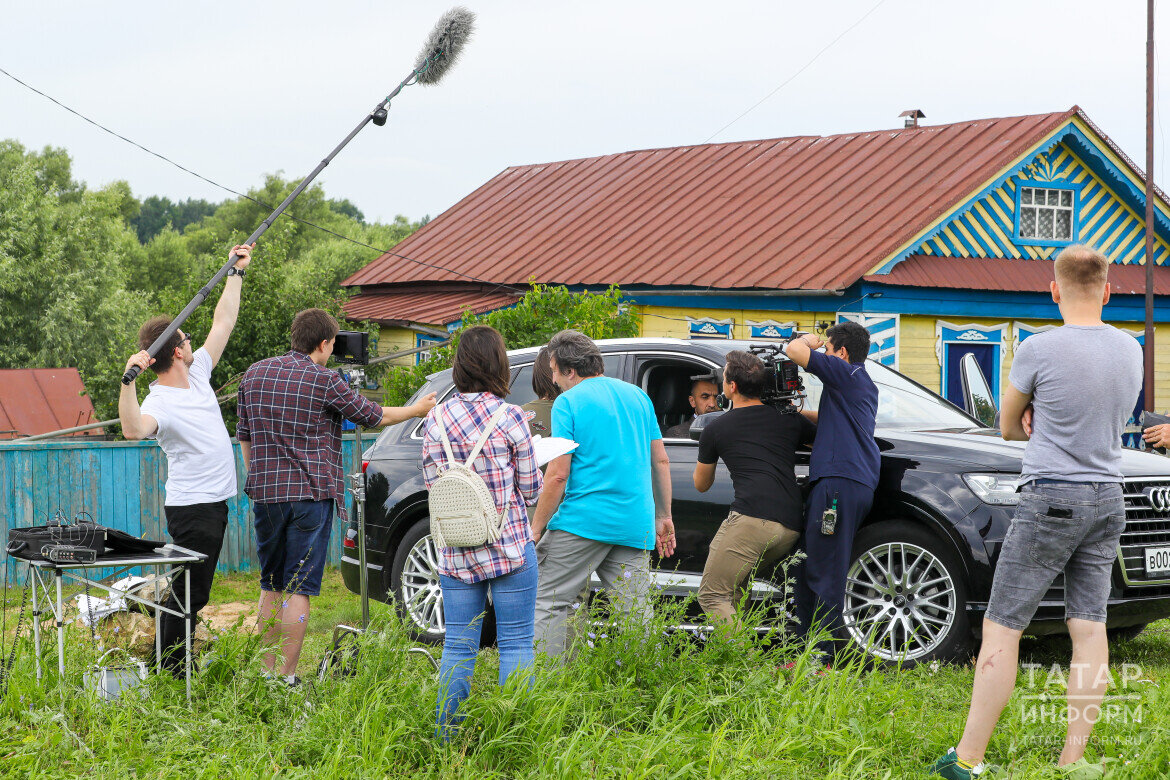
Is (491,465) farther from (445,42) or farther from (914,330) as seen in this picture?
(914,330)

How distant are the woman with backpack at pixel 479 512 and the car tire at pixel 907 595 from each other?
211cm

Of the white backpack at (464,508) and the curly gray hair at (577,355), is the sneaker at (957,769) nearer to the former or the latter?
the white backpack at (464,508)

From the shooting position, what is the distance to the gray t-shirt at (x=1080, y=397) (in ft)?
13.2

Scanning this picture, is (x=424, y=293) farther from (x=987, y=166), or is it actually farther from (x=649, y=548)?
(x=649, y=548)

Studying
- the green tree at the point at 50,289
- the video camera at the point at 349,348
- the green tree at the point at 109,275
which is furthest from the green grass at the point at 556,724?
the green tree at the point at 50,289

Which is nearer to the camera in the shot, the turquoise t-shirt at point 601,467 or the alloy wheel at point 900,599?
the turquoise t-shirt at point 601,467

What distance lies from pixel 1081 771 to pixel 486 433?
2.51 metres

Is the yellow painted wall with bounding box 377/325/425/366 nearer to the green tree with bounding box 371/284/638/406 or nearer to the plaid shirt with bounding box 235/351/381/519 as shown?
the green tree with bounding box 371/284/638/406

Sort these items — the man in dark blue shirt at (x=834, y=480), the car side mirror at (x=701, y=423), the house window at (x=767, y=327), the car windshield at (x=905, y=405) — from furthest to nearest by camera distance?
the house window at (x=767, y=327)
the car windshield at (x=905, y=405)
the car side mirror at (x=701, y=423)
the man in dark blue shirt at (x=834, y=480)

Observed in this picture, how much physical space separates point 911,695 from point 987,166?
1295 cm

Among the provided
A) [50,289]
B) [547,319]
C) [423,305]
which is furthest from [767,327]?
[50,289]

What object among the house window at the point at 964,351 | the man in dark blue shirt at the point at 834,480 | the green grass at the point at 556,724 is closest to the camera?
the green grass at the point at 556,724

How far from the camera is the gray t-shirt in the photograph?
158 inches

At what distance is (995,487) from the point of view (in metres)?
5.72
